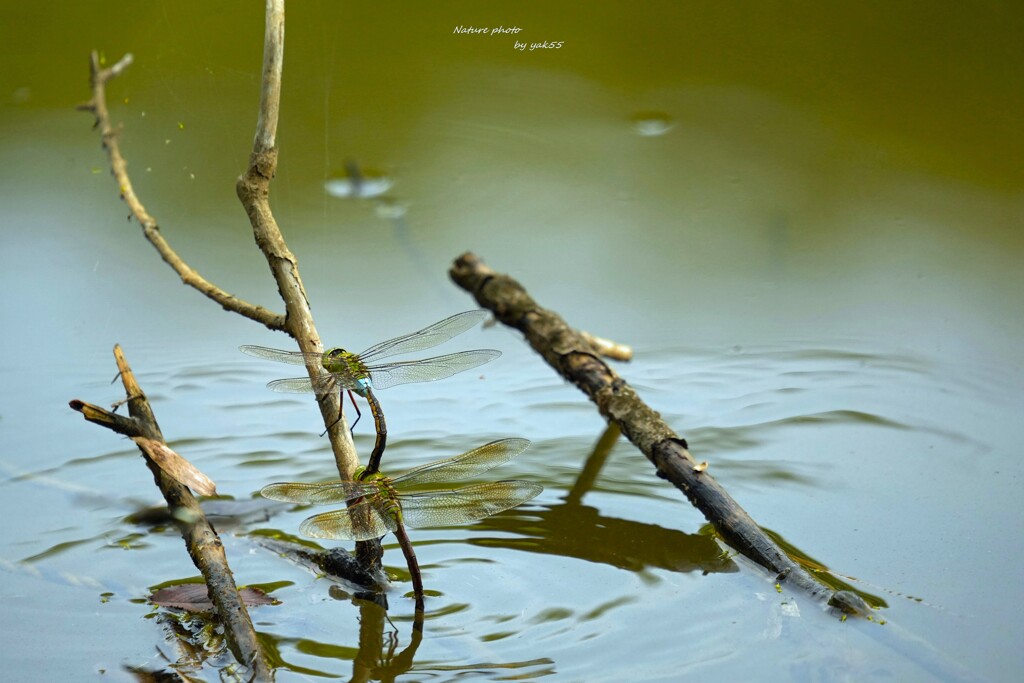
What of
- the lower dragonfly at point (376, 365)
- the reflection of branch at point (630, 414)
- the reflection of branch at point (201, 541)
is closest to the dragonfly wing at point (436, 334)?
the lower dragonfly at point (376, 365)

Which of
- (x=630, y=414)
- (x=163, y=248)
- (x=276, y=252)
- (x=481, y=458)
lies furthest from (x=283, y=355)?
(x=630, y=414)

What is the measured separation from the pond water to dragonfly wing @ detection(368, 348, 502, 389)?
37cm

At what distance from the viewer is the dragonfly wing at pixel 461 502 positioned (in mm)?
1383

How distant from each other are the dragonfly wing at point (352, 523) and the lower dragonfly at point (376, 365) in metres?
0.06

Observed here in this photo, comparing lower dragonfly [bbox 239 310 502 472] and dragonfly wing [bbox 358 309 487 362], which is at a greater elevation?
dragonfly wing [bbox 358 309 487 362]

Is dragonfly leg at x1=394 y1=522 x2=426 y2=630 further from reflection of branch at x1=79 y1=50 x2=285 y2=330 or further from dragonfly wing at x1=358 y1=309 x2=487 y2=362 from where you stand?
reflection of branch at x1=79 y1=50 x2=285 y2=330

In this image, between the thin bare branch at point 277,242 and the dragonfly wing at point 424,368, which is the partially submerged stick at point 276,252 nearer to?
the thin bare branch at point 277,242

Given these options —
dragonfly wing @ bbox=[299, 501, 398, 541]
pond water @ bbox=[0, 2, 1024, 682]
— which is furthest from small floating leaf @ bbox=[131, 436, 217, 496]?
pond water @ bbox=[0, 2, 1024, 682]

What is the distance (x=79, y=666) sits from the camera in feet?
4.55

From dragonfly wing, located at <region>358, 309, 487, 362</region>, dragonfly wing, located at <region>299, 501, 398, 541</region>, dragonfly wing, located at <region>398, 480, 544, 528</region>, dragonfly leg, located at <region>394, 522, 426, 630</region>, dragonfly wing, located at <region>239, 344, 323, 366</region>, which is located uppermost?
dragonfly wing, located at <region>358, 309, 487, 362</region>

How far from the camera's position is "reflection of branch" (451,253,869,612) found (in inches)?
62.4

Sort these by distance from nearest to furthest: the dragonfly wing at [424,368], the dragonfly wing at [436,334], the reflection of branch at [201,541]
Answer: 1. the reflection of branch at [201,541]
2. the dragonfly wing at [424,368]
3. the dragonfly wing at [436,334]

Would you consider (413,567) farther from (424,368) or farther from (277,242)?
(277,242)

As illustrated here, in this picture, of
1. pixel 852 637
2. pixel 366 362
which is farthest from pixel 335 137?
pixel 852 637
